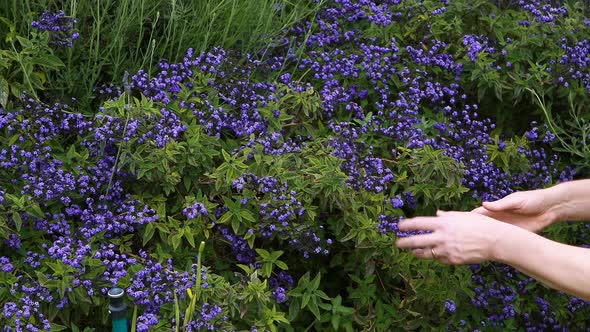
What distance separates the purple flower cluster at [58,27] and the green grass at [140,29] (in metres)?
0.04

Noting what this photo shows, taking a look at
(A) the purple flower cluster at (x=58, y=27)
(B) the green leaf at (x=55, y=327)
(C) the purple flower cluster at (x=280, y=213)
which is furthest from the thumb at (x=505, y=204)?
(A) the purple flower cluster at (x=58, y=27)

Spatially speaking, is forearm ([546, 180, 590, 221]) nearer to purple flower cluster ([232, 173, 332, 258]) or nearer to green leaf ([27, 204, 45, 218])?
purple flower cluster ([232, 173, 332, 258])

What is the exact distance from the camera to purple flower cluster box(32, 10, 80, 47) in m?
3.20

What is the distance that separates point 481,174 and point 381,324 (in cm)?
71

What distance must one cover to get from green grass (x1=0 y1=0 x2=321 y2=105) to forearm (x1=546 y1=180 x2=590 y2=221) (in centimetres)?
129

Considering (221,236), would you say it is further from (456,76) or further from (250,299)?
(456,76)

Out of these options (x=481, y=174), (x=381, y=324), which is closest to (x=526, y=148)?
(x=481, y=174)

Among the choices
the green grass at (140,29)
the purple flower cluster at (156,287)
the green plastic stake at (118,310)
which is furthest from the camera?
the green grass at (140,29)

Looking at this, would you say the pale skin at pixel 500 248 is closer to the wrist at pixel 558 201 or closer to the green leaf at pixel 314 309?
the wrist at pixel 558 201

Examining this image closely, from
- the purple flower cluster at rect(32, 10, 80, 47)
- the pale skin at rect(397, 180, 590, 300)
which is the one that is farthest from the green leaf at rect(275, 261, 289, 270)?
the purple flower cluster at rect(32, 10, 80, 47)

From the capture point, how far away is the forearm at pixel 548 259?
7.49 ft

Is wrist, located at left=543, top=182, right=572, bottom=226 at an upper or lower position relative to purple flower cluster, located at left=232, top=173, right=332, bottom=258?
upper

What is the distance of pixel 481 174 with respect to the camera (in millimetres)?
3336

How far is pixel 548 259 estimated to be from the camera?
230 centimetres
